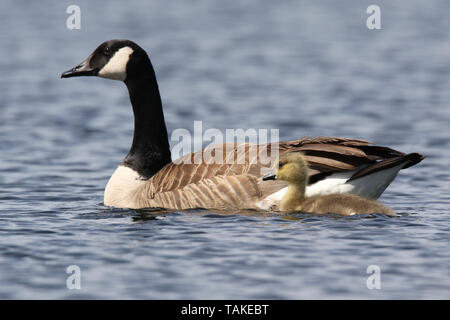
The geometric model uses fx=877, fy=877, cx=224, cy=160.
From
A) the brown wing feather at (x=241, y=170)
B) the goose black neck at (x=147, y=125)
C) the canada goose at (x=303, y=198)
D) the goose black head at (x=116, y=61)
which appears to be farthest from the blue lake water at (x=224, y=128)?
the goose black head at (x=116, y=61)

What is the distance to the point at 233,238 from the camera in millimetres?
9023

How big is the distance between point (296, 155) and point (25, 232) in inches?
122

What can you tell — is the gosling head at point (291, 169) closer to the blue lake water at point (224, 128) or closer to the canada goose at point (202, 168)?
the canada goose at point (202, 168)

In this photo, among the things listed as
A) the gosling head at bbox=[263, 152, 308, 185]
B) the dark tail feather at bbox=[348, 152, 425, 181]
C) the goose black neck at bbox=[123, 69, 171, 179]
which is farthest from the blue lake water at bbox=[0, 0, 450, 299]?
the goose black neck at bbox=[123, 69, 171, 179]

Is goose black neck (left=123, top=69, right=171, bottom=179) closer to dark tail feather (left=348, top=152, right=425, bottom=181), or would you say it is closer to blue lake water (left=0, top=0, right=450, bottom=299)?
blue lake water (left=0, top=0, right=450, bottom=299)

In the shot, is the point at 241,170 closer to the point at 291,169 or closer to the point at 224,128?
the point at 291,169

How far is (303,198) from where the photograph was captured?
9.95 metres

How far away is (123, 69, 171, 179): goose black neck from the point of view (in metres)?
11.3

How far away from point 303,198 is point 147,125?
248cm

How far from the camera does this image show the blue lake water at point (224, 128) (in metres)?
7.93


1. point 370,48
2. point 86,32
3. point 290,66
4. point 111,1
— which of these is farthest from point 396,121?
point 111,1

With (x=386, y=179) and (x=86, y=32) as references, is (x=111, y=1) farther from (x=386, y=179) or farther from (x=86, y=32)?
(x=386, y=179)

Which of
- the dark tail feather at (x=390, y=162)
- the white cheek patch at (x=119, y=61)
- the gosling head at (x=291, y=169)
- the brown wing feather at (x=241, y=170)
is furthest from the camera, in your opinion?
the white cheek patch at (x=119, y=61)

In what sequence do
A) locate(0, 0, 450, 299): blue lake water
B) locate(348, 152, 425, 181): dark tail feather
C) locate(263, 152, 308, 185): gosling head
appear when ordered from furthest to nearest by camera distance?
locate(263, 152, 308, 185): gosling head < locate(348, 152, 425, 181): dark tail feather < locate(0, 0, 450, 299): blue lake water
